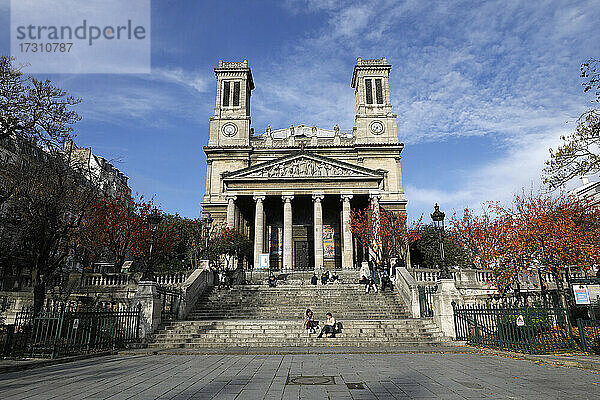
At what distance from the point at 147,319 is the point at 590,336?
15431 mm

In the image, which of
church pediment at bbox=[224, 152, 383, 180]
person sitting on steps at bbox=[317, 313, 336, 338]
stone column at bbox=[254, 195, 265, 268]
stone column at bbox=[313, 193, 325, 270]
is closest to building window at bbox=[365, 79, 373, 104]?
church pediment at bbox=[224, 152, 383, 180]

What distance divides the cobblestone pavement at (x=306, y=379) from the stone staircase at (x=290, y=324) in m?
3.95

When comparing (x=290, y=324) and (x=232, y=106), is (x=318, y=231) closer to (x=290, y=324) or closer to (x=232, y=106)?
(x=290, y=324)

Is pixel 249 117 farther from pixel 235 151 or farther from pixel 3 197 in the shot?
pixel 3 197

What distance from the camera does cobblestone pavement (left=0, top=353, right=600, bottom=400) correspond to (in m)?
6.37

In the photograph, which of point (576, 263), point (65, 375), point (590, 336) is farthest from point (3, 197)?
point (576, 263)

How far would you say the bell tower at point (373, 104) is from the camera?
51800 mm

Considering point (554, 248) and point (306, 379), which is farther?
point (554, 248)

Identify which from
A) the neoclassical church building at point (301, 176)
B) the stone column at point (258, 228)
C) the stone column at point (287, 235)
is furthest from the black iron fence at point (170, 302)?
the stone column at point (287, 235)

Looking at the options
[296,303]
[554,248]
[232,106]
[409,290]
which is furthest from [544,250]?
[232,106]

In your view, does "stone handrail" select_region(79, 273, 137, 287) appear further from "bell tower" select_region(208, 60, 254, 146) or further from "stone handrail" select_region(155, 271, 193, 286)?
"bell tower" select_region(208, 60, 254, 146)

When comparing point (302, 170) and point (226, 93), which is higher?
point (226, 93)

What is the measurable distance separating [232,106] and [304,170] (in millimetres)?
20032

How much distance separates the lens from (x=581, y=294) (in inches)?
446
